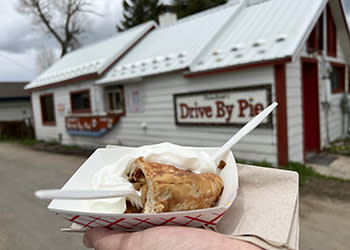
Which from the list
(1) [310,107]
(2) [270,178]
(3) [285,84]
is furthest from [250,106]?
(2) [270,178]

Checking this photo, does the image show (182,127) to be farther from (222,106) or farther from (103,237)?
(103,237)

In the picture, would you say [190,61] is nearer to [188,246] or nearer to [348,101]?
[348,101]

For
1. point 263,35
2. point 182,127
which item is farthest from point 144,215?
point 182,127

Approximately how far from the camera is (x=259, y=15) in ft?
25.5

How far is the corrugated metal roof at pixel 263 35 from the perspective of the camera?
237 inches

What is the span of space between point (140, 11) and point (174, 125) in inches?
1090

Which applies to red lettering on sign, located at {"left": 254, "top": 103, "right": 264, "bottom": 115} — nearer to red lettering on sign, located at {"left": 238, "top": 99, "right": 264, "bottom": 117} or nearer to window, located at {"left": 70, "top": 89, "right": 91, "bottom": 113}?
red lettering on sign, located at {"left": 238, "top": 99, "right": 264, "bottom": 117}

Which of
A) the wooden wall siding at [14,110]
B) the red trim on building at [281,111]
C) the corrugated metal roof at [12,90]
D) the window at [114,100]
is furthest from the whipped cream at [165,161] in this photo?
the corrugated metal roof at [12,90]

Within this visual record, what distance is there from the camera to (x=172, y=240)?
1.09 metres

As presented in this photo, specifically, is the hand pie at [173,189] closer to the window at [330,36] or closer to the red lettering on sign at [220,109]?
the red lettering on sign at [220,109]

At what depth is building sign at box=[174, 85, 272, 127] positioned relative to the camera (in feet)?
20.6

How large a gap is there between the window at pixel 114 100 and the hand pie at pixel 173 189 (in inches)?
360

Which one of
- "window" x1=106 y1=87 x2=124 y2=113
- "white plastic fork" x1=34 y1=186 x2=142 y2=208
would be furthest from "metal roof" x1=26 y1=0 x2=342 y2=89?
"white plastic fork" x1=34 y1=186 x2=142 y2=208

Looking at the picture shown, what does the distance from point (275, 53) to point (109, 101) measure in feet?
22.2
